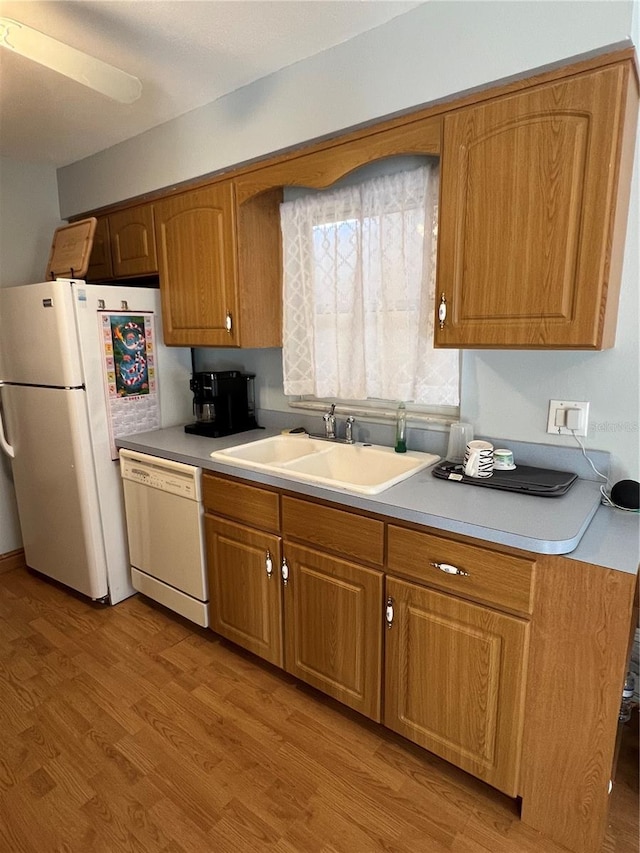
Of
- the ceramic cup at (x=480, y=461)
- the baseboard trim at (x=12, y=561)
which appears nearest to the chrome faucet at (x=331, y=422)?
the ceramic cup at (x=480, y=461)

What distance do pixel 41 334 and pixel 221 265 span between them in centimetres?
94

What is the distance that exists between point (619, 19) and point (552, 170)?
34 cm

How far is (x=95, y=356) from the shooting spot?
2.31 m

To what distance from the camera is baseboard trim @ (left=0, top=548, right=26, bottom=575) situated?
115 inches

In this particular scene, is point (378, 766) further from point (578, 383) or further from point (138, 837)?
point (578, 383)

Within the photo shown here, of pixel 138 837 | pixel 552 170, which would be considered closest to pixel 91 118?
pixel 552 170

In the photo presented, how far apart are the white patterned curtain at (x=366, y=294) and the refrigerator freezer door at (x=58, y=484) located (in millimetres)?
1074

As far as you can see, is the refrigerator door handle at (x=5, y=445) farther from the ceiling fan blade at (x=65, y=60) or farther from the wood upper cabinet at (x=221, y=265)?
the ceiling fan blade at (x=65, y=60)

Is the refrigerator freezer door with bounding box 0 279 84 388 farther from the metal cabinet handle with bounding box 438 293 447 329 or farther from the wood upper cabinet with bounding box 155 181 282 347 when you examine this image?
the metal cabinet handle with bounding box 438 293 447 329

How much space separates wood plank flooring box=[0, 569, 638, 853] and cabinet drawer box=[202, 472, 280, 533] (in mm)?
702

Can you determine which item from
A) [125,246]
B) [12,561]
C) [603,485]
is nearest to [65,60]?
[125,246]

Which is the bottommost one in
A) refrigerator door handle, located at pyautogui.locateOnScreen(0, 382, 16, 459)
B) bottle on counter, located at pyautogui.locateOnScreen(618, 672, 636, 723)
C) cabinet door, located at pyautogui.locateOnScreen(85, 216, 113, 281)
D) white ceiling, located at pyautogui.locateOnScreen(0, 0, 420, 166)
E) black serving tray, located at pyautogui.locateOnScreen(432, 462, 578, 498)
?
bottle on counter, located at pyautogui.locateOnScreen(618, 672, 636, 723)

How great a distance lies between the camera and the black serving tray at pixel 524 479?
4.93ft

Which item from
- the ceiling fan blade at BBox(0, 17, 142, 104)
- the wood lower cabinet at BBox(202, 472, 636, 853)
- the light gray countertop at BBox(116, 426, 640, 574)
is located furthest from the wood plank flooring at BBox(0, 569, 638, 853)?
the ceiling fan blade at BBox(0, 17, 142, 104)
